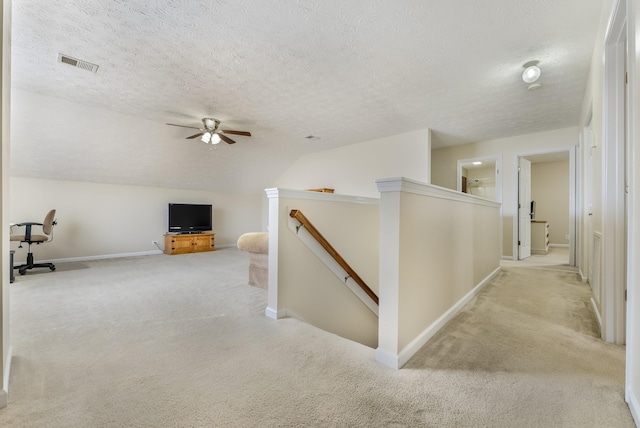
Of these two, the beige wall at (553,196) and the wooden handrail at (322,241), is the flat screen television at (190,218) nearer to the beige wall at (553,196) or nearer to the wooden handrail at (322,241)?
the wooden handrail at (322,241)

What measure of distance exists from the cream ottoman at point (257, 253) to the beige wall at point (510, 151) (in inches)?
181

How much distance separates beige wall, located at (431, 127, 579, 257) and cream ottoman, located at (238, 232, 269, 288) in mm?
4590

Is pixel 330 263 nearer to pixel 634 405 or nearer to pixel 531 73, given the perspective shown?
pixel 634 405

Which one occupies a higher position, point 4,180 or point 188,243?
point 4,180

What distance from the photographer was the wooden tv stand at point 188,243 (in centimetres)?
598

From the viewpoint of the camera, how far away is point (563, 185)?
7.23 metres

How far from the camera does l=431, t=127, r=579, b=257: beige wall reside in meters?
4.78

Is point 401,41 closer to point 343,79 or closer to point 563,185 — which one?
point 343,79

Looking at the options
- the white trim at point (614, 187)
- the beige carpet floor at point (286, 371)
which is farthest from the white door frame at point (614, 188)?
the beige carpet floor at point (286, 371)

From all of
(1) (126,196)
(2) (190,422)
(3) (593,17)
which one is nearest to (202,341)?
(2) (190,422)

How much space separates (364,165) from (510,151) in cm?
273

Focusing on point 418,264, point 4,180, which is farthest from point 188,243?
point 418,264

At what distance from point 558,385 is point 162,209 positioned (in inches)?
272

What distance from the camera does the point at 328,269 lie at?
283 centimetres
